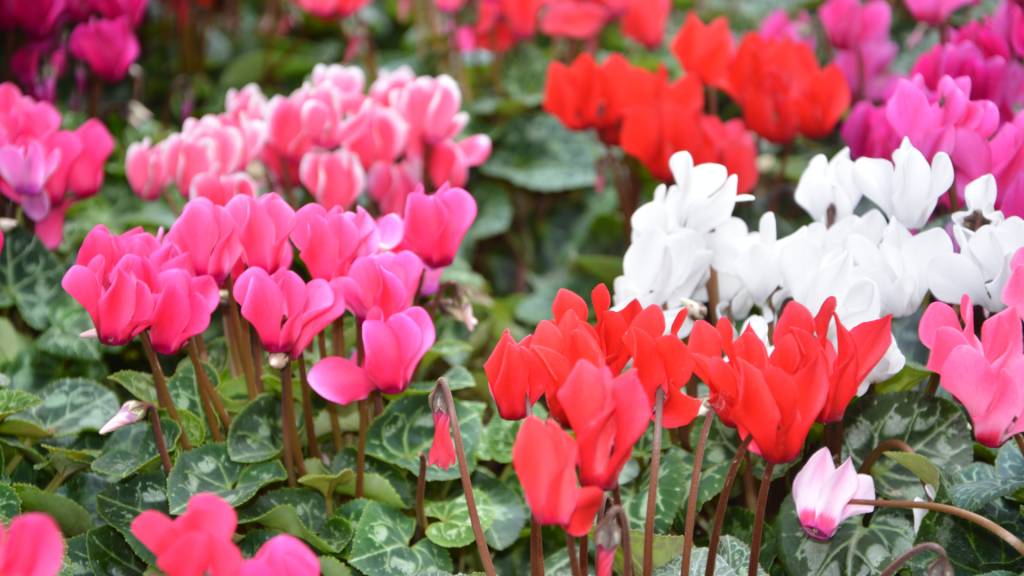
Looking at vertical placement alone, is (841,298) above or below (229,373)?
above

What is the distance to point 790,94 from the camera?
6.02ft

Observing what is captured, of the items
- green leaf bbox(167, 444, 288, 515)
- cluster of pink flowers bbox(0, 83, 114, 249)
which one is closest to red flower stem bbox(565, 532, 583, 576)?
green leaf bbox(167, 444, 288, 515)

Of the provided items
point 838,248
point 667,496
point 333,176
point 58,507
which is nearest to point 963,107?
point 838,248

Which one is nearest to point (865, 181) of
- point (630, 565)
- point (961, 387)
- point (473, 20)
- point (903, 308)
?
point (903, 308)

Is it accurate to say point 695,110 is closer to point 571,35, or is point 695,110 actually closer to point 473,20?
point 571,35

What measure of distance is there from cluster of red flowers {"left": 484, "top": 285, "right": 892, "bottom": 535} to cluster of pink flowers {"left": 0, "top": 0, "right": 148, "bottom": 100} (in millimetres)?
1500

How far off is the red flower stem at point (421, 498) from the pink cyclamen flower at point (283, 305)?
0.20m

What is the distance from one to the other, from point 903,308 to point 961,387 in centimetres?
25

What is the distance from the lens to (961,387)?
3.38 ft

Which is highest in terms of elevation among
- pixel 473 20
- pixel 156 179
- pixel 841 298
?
pixel 841 298

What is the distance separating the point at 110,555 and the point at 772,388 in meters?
0.83

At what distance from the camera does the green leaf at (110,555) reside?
1292 mm

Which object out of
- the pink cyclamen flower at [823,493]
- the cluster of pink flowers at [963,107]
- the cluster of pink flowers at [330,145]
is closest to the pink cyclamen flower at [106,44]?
the cluster of pink flowers at [330,145]

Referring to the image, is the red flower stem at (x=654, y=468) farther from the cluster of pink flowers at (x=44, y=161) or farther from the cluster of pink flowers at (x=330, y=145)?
the cluster of pink flowers at (x=44, y=161)
